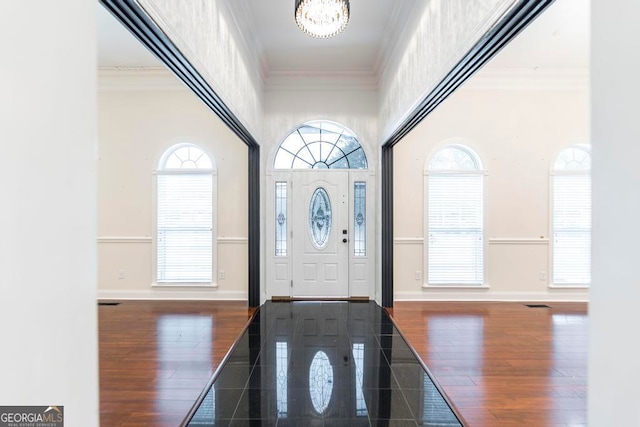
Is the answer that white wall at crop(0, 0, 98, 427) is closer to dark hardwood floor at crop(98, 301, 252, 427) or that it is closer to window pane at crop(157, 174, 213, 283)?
dark hardwood floor at crop(98, 301, 252, 427)

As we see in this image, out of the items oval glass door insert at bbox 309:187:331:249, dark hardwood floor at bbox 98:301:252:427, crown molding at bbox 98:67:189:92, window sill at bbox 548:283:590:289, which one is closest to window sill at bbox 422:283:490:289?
window sill at bbox 548:283:590:289

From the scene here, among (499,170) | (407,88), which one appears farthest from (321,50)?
(499,170)

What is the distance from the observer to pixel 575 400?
255 centimetres

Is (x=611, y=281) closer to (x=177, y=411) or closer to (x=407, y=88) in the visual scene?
(x=177, y=411)

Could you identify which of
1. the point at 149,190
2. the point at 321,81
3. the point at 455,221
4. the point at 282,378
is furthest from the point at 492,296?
the point at 149,190

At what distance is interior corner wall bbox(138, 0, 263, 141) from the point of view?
2023mm

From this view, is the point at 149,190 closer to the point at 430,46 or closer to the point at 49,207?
the point at 430,46

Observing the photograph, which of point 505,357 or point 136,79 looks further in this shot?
point 136,79

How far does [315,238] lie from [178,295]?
8.14 ft

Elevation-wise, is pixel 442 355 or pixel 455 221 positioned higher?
pixel 455 221

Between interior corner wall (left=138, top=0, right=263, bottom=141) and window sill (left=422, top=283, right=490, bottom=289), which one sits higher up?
interior corner wall (left=138, top=0, right=263, bottom=141)

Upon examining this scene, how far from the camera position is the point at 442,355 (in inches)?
132

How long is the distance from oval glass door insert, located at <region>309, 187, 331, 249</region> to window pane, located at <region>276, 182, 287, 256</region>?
43 centimetres

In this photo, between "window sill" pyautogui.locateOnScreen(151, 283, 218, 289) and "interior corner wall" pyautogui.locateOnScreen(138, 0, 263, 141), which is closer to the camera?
"interior corner wall" pyautogui.locateOnScreen(138, 0, 263, 141)
